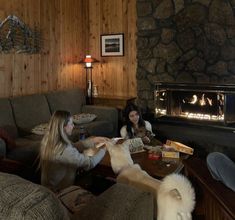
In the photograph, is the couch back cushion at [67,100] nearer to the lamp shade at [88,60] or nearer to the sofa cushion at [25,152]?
the lamp shade at [88,60]

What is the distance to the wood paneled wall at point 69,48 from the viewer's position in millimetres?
4297

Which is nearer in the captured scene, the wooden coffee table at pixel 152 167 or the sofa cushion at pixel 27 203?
the sofa cushion at pixel 27 203

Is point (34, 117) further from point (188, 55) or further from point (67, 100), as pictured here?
point (188, 55)

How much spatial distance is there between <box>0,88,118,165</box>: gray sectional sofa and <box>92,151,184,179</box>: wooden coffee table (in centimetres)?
89

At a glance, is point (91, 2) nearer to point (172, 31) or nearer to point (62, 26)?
point (62, 26)

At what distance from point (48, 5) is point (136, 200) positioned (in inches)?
161

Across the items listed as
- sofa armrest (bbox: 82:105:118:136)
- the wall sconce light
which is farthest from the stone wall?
the wall sconce light

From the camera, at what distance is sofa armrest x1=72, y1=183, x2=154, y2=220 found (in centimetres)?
132

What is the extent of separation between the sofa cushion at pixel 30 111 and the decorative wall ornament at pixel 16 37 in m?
0.70

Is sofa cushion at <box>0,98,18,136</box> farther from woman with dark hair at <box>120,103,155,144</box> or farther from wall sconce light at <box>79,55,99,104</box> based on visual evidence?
wall sconce light at <box>79,55,99,104</box>

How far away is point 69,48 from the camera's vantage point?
5223 mm

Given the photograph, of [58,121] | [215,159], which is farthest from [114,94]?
[215,159]

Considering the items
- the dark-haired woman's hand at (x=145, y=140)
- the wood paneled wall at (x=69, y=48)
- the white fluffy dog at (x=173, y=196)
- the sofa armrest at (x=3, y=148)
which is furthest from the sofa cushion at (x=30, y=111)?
the white fluffy dog at (x=173, y=196)

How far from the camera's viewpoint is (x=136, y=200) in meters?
1.41
